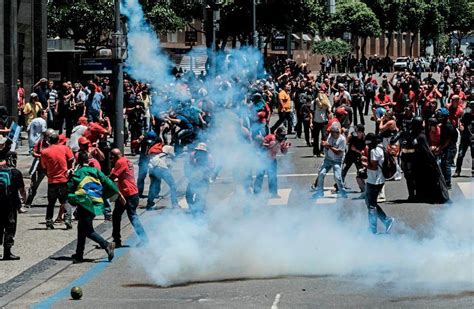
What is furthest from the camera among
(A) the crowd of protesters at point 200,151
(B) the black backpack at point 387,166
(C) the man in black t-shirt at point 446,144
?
(C) the man in black t-shirt at point 446,144

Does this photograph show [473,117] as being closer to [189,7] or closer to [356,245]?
[356,245]

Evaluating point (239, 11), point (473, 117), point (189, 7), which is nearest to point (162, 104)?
point (473, 117)

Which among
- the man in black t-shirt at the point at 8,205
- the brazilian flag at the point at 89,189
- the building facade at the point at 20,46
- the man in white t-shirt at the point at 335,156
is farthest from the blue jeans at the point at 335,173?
the building facade at the point at 20,46

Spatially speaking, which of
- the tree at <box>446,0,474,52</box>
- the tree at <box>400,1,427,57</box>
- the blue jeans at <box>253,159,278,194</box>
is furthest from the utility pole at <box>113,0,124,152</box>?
the tree at <box>446,0,474,52</box>

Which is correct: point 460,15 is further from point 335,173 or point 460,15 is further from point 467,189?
point 335,173

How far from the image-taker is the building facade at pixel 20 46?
3306 cm

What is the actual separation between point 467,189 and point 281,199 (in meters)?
3.95

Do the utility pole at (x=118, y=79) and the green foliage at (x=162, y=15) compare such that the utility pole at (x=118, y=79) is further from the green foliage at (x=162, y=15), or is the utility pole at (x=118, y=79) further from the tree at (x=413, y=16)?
the tree at (x=413, y=16)

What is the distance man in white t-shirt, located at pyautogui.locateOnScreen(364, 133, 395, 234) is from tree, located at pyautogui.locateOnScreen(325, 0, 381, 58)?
235 ft

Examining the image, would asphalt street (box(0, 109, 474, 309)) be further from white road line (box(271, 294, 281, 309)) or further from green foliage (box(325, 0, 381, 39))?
green foliage (box(325, 0, 381, 39))

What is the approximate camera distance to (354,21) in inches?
3543

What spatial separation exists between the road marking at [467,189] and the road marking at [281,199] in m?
3.52

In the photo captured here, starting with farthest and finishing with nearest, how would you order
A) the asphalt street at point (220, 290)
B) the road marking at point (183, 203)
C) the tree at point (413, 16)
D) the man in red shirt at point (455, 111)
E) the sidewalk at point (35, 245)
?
the tree at point (413, 16) → the man in red shirt at point (455, 111) → the road marking at point (183, 203) → the sidewalk at point (35, 245) → the asphalt street at point (220, 290)

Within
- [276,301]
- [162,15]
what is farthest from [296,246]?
[162,15]
